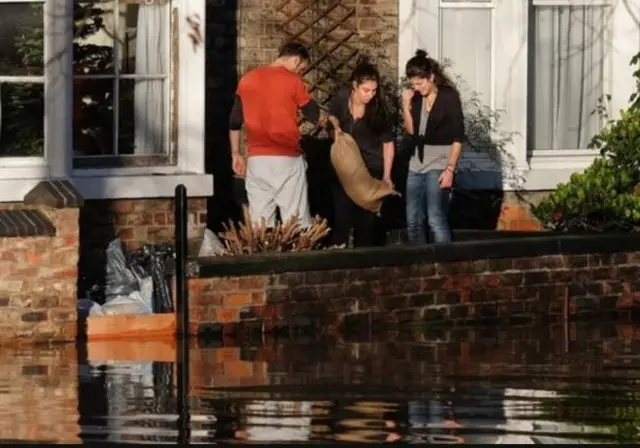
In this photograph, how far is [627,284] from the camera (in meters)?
18.5

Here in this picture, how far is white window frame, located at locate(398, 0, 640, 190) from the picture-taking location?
805 inches

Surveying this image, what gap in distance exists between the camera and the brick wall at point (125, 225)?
1859 centimetres

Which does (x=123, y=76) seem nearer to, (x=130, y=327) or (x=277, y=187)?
(x=277, y=187)

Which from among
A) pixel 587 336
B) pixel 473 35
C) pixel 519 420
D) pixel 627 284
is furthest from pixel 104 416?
pixel 473 35

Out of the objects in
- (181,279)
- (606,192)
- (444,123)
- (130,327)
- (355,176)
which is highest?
(444,123)

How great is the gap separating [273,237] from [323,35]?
309cm

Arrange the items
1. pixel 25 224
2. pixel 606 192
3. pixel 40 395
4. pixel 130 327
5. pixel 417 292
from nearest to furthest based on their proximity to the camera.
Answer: pixel 40 395, pixel 25 224, pixel 130 327, pixel 417 292, pixel 606 192

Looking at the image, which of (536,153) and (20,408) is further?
(536,153)

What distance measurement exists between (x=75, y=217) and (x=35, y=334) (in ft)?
2.97

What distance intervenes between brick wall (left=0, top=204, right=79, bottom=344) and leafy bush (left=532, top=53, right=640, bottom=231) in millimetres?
4754

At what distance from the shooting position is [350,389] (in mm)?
14266

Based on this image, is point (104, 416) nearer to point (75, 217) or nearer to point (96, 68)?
point (75, 217)

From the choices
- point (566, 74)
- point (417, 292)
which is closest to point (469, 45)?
point (566, 74)

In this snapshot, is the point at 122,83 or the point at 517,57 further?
the point at 517,57
